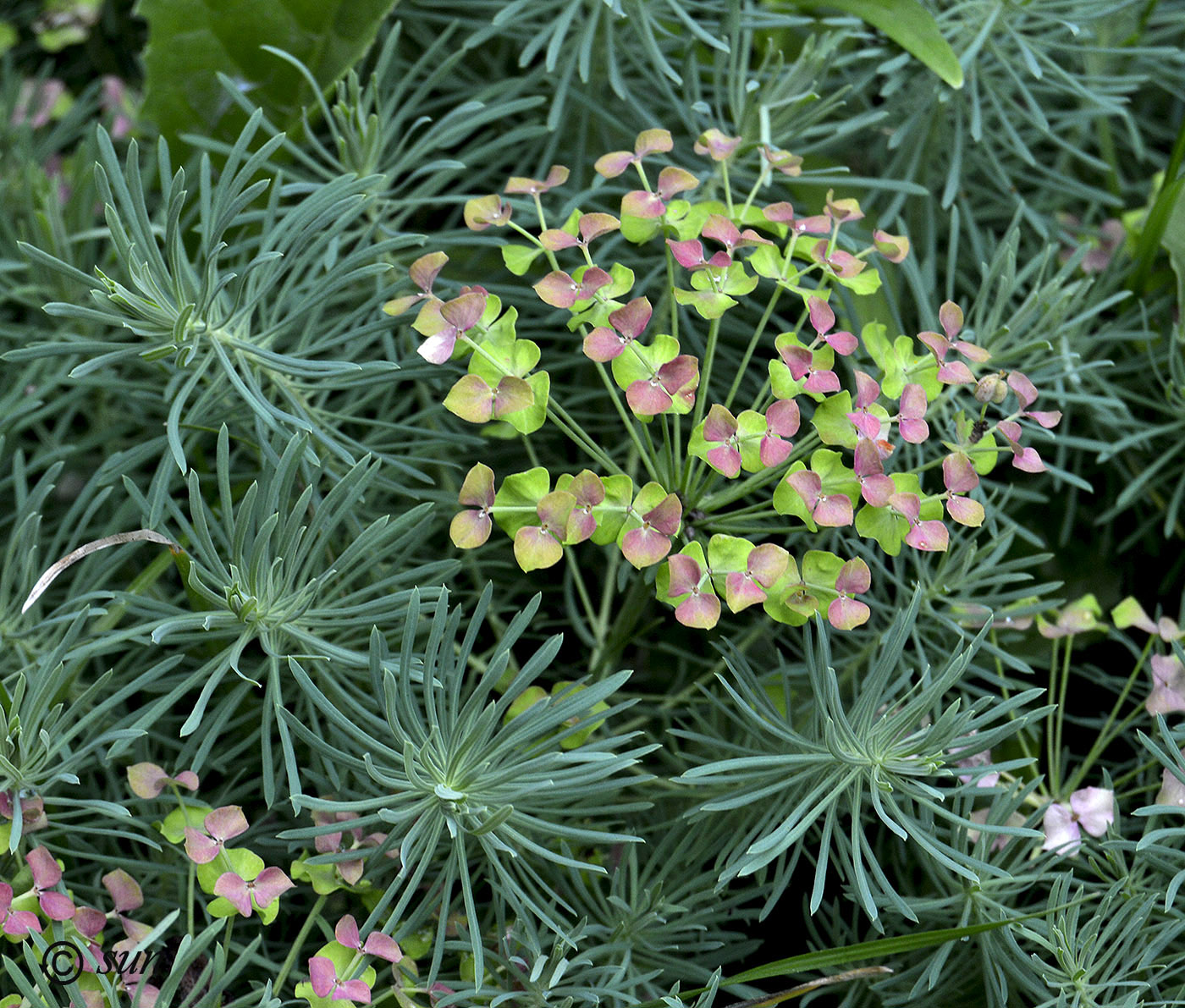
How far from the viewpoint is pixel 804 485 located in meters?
0.51

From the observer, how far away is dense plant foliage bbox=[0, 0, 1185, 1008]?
1.70 ft

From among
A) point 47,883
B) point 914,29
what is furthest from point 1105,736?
point 47,883

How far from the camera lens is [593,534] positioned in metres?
0.52

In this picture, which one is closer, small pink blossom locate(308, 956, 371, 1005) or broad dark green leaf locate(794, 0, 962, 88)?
small pink blossom locate(308, 956, 371, 1005)

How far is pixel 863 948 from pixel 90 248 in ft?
2.36

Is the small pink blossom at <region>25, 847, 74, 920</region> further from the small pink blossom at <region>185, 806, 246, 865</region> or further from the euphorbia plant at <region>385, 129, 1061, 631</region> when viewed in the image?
the euphorbia plant at <region>385, 129, 1061, 631</region>

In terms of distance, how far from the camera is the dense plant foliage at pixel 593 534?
1.70ft

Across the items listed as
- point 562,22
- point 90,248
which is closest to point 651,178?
point 562,22

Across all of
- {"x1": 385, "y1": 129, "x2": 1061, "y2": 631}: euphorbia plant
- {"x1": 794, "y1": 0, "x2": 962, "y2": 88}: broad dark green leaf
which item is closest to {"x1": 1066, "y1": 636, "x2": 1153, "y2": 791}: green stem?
{"x1": 385, "y1": 129, "x2": 1061, "y2": 631}: euphorbia plant

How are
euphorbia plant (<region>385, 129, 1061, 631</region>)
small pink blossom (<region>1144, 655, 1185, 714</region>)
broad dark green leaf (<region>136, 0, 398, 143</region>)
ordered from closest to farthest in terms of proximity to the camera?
euphorbia plant (<region>385, 129, 1061, 631</region>), small pink blossom (<region>1144, 655, 1185, 714</region>), broad dark green leaf (<region>136, 0, 398, 143</region>)

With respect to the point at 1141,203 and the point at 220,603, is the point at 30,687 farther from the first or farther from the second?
the point at 1141,203

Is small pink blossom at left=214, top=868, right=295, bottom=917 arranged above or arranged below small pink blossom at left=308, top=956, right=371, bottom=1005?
above

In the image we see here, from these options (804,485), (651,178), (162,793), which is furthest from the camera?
(651,178)

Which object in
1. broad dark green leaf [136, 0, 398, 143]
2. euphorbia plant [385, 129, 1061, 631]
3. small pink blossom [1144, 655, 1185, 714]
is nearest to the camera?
euphorbia plant [385, 129, 1061, 631]
